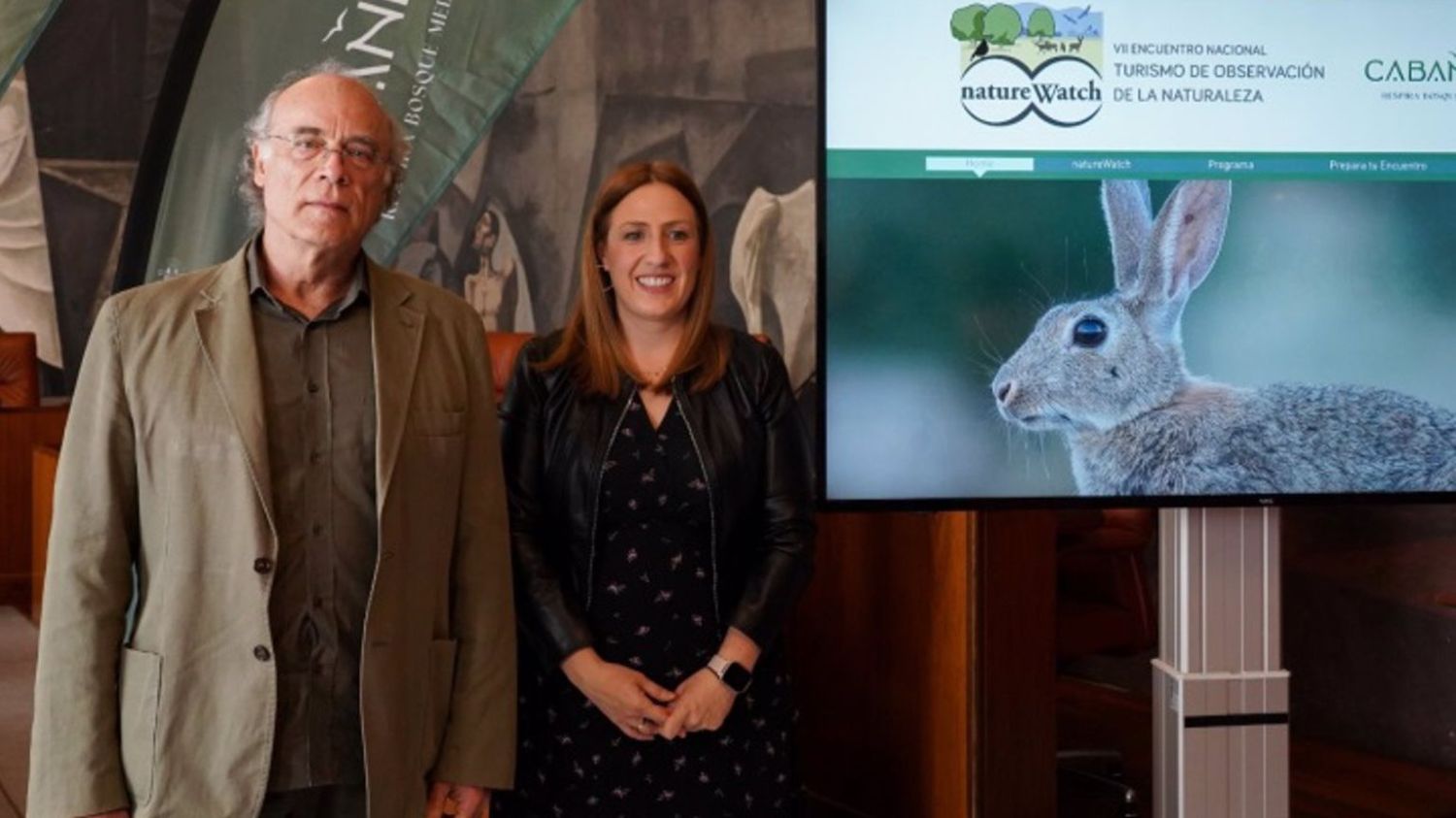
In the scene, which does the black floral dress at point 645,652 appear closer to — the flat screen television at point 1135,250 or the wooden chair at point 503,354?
the flat screen television at point 1135,250

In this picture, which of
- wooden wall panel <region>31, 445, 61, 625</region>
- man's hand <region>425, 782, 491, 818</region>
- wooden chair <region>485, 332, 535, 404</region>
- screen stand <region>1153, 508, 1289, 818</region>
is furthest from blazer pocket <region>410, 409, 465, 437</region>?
wooden wall panel <region>31, 445, 61, 625</region>

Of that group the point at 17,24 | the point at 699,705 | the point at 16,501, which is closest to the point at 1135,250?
the point at 699,705

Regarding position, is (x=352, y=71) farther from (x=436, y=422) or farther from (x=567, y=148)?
(x=567, y=148)

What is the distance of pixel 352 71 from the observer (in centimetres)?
430

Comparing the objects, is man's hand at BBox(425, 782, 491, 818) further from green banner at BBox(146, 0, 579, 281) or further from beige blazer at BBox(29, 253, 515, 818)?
green banner at BBox(146, 0, 579, 281)

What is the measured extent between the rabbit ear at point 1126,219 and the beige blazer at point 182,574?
1.29m

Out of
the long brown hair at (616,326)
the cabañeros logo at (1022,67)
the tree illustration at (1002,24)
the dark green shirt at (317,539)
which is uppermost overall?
the tree illustration at (1002,24)

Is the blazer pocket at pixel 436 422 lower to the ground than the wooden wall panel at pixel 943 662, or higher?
higher

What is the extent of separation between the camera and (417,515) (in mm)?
2117

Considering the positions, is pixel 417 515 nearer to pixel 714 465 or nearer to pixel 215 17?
pixel 714 465

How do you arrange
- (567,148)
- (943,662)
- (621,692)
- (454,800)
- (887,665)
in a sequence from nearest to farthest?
(454,800) < (621,692) < (943,662) < (887,665) < (567,148)

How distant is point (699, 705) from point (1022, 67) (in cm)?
116

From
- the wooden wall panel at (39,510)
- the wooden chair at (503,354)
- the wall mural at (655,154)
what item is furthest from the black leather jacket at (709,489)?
the wooden wall panel at (39,510)

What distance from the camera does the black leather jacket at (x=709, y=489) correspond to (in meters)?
2.63
